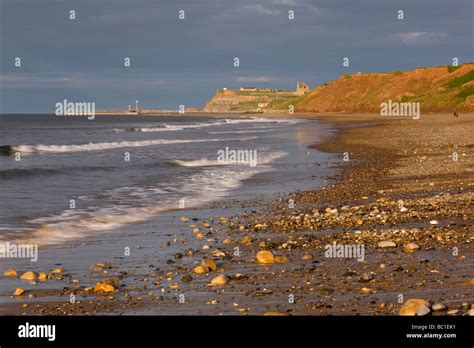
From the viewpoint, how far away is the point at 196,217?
17.0m

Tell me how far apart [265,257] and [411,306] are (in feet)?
13.2

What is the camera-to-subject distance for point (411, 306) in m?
7.34

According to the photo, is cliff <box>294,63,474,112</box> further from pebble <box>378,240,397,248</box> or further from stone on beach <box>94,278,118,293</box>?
stone on beach <box>94,278,118,293</box>

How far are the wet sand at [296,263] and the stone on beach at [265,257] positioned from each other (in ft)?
0.50

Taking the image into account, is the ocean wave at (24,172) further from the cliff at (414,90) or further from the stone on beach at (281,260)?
the cliff at (414,90)

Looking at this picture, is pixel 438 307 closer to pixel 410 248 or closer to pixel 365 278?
pixel 365 278

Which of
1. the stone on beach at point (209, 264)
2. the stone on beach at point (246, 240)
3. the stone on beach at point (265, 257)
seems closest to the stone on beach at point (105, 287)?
the stone on beach at point (209, 264)

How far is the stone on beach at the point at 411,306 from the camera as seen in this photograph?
7228 millimetres

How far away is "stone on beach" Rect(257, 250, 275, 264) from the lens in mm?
11016

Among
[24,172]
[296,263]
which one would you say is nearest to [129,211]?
[296,263]

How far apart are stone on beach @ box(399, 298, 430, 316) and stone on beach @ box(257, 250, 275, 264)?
372 cm
